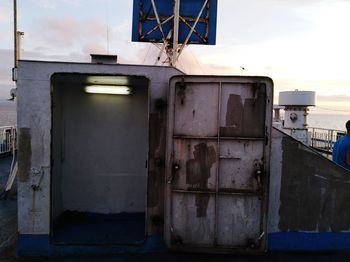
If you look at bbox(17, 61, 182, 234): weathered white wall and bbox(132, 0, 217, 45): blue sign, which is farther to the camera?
bbox(132, 0, 217, 45): blue sign

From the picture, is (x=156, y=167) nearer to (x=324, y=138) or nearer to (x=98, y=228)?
(x=98, y=228)

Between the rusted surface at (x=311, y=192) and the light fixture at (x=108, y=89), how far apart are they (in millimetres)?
2953

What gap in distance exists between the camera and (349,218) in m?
4.98

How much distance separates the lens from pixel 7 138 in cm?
1410

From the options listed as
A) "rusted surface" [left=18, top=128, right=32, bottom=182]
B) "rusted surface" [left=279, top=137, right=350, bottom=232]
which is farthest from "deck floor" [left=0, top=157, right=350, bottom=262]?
"rusted surface" [left=18, top=128, right=32, bottom=182]

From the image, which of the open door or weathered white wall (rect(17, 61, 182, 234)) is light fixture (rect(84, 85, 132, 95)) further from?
weathered white wall (rect(17, 61, 182, 234))

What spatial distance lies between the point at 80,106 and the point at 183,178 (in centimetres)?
285

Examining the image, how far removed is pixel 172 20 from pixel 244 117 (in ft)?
28.9

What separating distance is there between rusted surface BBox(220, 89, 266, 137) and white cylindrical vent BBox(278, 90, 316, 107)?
15.0m

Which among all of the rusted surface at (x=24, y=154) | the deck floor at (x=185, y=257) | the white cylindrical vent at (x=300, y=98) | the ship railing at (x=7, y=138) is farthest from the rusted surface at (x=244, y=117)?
the white cylindrical vent at (x=300, y=98)

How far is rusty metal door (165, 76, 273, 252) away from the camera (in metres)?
4.43

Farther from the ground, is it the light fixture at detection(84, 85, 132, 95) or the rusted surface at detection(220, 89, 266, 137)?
the light fixture at detection(84, 85, 132, 95)

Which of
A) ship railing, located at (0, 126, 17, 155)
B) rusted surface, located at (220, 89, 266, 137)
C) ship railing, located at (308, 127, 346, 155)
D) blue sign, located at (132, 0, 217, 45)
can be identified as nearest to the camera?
rusted surface, located at (220, 89, 266, 137)

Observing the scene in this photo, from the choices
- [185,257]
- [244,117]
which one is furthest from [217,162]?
[185,257]
